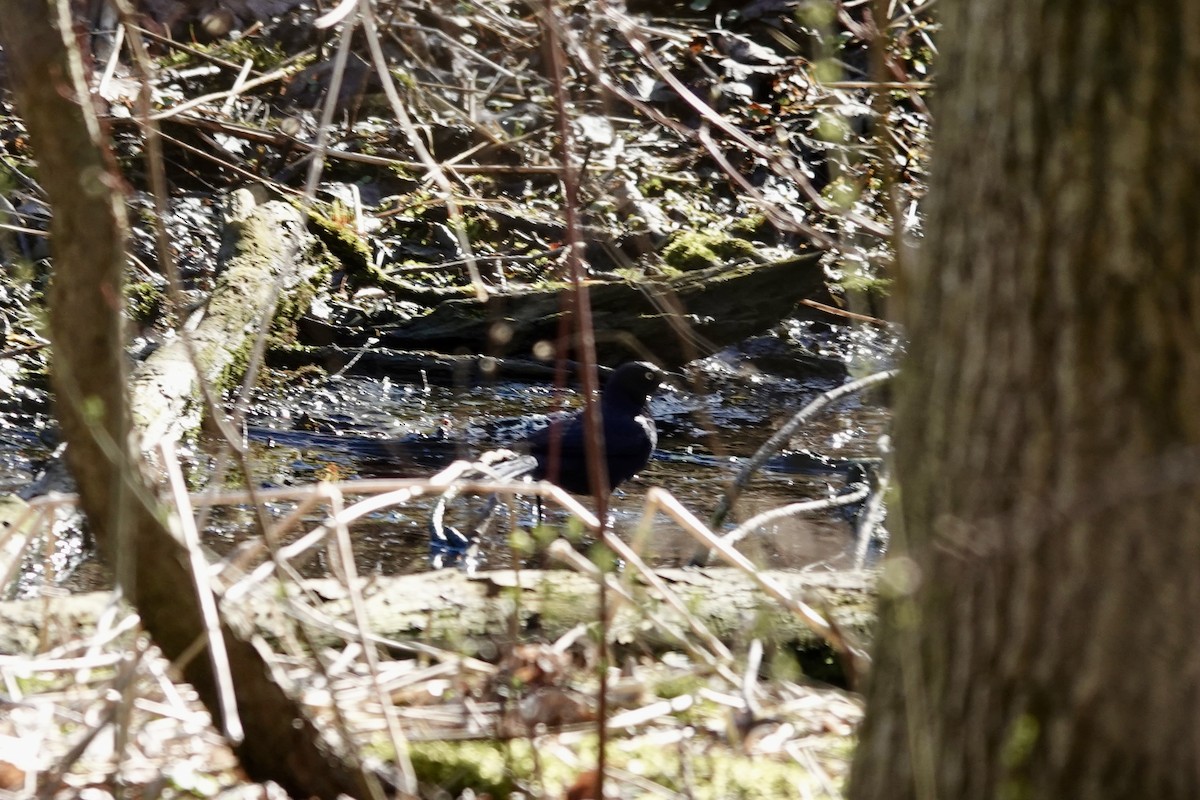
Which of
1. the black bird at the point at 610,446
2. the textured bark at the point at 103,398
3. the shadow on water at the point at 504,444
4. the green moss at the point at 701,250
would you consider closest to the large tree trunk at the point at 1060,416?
the textured bark at the point at 103,398

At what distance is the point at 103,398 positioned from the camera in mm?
2084

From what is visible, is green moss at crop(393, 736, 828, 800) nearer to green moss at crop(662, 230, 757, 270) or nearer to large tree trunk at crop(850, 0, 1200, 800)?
large tree trunk at crop(850, 0, 1200, 800)

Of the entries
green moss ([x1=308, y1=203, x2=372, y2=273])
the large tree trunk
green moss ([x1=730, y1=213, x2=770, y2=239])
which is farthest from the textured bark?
green moss ([x1=730, y1=213, x2=770, y2=239])

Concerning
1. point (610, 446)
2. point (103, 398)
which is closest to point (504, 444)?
point (610, 446)

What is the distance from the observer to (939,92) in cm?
176

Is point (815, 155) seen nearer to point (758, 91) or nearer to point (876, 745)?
point (758, 91)

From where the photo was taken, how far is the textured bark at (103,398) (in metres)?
1.98

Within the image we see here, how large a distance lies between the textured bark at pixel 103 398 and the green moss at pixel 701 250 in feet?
23.8

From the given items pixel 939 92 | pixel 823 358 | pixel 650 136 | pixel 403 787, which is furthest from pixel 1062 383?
pixel 650 136

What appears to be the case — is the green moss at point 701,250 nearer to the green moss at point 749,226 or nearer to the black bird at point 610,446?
the green moss at point 749,226

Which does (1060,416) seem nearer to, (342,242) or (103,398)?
(103,398)

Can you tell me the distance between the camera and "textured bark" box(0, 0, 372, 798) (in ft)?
6.48

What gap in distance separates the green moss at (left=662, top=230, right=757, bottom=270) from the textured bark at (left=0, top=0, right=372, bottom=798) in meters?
7.24

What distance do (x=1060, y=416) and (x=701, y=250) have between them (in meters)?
7.87
